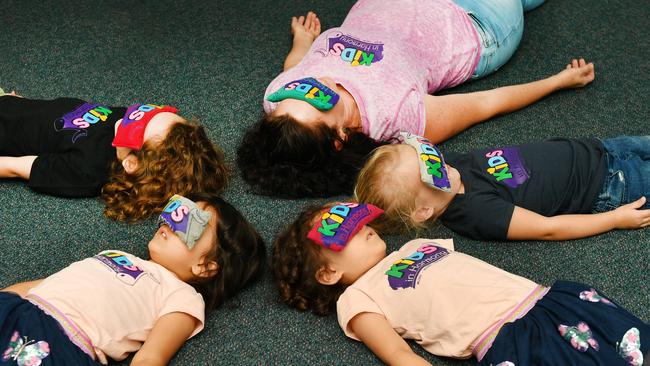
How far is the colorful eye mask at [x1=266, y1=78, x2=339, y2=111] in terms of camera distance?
4.82 feet

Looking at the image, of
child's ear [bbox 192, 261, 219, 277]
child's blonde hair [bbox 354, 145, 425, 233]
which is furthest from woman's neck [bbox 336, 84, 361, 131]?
child's ear [bbox 192, 261, 219, 277]

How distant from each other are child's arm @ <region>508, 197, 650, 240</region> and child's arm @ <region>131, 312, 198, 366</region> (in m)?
0.68

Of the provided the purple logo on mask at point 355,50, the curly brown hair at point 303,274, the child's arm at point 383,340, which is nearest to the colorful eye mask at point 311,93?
the purple logo on mask at point 355,50

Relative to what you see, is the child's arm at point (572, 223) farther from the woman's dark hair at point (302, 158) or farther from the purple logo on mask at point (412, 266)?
the woman's dark hair at point (302, 158)

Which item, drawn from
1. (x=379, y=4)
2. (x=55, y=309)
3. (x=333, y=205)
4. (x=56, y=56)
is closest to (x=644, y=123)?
(x=379, y=4)

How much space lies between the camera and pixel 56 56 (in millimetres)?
1931

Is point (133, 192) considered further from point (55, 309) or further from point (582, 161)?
point (582, 161)

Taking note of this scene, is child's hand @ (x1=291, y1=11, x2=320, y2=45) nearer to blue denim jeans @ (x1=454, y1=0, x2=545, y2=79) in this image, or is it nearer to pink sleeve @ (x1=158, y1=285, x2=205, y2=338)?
blue denim jeans @ (x1=454, y1=0, x2=545, y2=79)

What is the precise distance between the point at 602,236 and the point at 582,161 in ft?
0.56

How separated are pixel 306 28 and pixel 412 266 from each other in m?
1.01

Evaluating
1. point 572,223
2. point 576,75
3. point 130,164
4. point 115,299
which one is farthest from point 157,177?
point 576,75

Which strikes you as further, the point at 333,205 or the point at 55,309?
the point at 333,205

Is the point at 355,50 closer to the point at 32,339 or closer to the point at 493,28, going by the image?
the point at 493,28

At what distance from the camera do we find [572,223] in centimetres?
138
